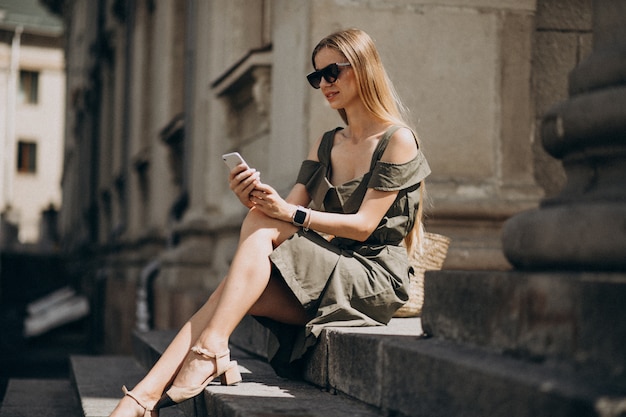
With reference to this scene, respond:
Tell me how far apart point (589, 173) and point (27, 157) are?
42618 millimetres

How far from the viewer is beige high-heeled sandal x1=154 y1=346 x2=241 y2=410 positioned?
348 centimetres

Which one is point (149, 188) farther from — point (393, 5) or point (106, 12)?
point (393, 5)

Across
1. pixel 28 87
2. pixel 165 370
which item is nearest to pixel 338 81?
pixel 165 370

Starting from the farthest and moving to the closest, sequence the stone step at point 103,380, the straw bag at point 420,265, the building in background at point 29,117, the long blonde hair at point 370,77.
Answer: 1. the building in background at point 29,117
2. the stone step at point 103,380
3. the straw bag at point 420,265
4. the long blonde hair at point 370,77

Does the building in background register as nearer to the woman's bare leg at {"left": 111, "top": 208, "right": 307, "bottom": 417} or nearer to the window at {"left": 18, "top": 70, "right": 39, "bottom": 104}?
the window at {"left": 18, "top": 70, "right": 39, "bottom": 104}

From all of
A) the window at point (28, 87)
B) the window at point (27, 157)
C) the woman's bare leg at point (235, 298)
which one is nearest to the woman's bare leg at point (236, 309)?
the woman's bare leg at point (235, 298)

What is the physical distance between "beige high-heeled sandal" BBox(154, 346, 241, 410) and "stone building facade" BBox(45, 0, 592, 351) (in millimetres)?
1962

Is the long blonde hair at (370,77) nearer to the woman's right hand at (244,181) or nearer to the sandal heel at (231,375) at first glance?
the woman's right hand at (244,181)

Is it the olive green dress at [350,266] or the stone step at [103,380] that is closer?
the olive green dress at [350,266]

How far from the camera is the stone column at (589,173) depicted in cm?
217

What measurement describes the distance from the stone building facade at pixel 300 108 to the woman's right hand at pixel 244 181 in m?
1.69

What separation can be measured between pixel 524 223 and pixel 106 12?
16.3 meters

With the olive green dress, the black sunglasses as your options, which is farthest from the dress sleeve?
the black sunglasses

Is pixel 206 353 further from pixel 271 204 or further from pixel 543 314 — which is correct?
pixel 543 314
